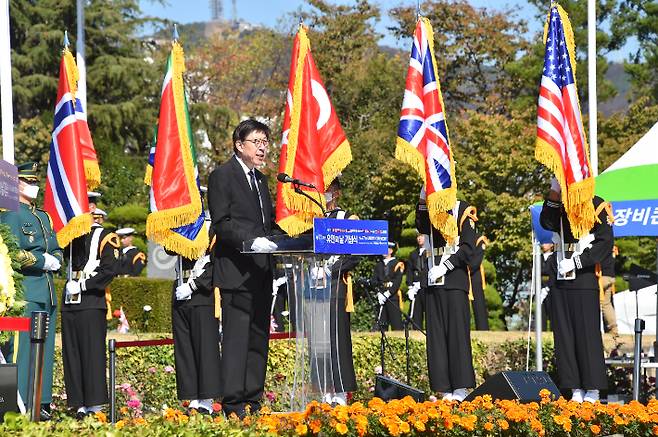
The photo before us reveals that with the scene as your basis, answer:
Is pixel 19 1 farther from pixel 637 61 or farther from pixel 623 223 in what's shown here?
pixel 623 223

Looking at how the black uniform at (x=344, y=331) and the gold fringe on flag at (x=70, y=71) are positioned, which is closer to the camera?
the black uniform at (x=344, y=331)

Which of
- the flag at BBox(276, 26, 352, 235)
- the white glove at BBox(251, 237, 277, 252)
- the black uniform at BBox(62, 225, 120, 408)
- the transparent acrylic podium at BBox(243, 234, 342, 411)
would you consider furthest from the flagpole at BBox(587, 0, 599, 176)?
the white glove at BBox(251, 237, 277, 252)

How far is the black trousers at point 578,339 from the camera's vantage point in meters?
11.4

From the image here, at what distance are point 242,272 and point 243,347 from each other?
541 millimetres

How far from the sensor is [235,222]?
30.0ft

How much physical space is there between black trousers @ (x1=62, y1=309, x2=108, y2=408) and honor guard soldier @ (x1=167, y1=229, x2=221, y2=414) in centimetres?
70

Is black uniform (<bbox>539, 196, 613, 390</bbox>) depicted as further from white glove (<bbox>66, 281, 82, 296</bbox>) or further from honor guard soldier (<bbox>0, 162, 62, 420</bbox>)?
honor guard soldier (<bbox>0, 162, 62, 420</bbox>)

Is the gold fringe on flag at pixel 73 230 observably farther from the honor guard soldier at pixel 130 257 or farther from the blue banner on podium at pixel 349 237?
the honor guard soldier at pixel 130 257

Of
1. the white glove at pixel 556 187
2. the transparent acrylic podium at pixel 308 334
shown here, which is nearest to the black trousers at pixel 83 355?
the transparent acrylic podium at pixel 308 334

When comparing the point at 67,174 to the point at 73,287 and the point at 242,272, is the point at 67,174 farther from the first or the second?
the point at 242,272

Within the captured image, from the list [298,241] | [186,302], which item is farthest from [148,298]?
[298,241]

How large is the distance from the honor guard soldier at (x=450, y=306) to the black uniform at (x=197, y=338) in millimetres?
1992

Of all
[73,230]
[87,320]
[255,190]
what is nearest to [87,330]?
[87,320]

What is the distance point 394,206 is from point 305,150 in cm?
1597
